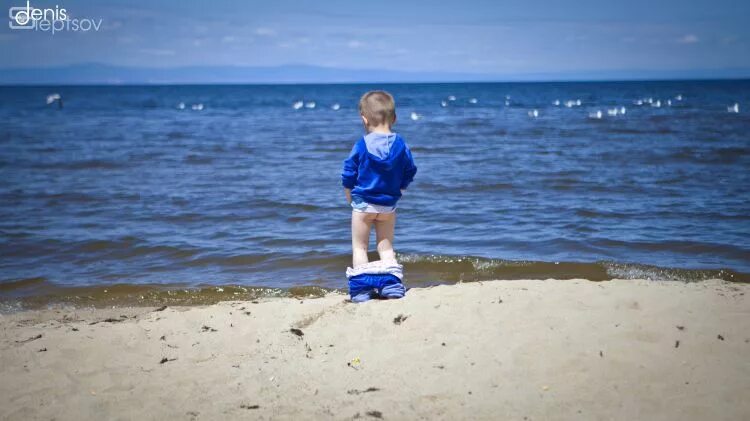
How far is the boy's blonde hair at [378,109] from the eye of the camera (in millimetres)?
4875

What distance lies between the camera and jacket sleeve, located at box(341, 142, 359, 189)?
4855 millimetres

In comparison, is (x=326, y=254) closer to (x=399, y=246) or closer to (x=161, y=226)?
(x=399, y=246)

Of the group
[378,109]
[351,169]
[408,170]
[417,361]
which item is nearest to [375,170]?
[351,169]

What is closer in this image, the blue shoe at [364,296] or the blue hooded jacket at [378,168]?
the blue hooded jacket at [378,168]

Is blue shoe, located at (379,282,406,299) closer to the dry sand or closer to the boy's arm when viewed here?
the dry sand

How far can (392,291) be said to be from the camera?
4.95 meters

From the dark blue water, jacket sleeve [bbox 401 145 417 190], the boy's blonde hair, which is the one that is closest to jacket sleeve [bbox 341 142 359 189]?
the boy's blonde hair

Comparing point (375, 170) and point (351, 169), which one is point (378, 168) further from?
point (351, 169)

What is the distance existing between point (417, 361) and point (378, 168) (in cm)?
169

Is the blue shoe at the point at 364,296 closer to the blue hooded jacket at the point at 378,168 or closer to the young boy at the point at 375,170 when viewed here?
the young boy at the point at 375,170

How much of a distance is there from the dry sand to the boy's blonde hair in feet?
4.41

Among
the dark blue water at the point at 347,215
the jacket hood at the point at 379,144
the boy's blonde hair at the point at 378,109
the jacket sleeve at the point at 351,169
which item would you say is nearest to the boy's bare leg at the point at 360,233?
the jacket sleeve at the point at 351,169

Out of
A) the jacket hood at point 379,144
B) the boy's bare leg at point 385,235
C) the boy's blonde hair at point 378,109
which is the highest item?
the boy's blonde hair at point 378,109

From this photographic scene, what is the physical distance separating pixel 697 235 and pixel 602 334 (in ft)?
15.5
